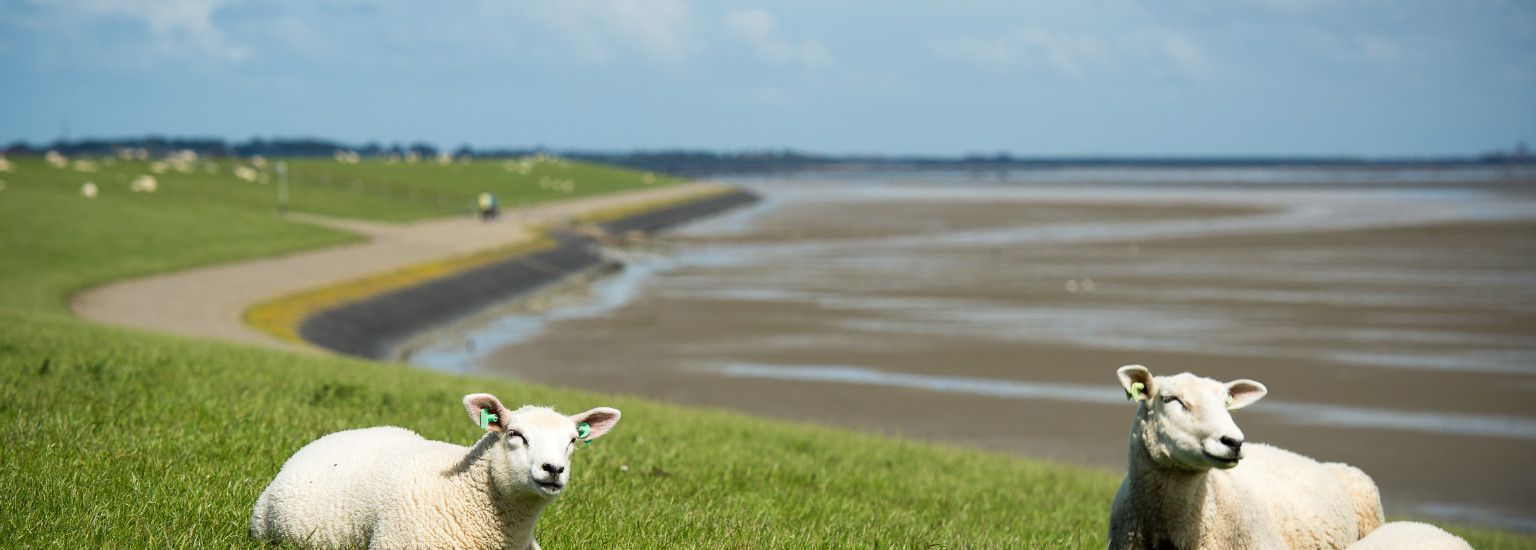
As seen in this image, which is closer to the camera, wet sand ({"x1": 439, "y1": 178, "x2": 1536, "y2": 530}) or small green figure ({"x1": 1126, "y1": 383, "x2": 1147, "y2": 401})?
small green figure ({"x1": 1126, "y1": 383, "x2": 1147, "y2": 401})

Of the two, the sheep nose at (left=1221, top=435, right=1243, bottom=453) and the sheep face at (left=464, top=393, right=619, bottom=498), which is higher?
the sheep face at (left=464, top=393, right=619, bottom=498)

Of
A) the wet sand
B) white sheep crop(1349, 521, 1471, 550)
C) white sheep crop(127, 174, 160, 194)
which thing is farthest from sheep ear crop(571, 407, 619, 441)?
white sheep crop(127, 174, 160, 194)

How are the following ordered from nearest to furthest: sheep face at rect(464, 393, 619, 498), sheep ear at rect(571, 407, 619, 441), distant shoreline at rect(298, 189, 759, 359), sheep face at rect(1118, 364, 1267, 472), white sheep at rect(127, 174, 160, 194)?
sheep face at rect(464, 393, 619, 498) → sheep ear at rect(571, 407, 619, 441) → sheep face at rect(1118, 364, 1267, 472) → distant shoreline at rect(298, 189, 759, 359) → white sheep at rect(127, 174, 160, 194)

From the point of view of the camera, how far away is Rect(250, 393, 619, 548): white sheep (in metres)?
6.95

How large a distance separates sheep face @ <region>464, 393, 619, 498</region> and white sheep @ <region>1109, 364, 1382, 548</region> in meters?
3.09

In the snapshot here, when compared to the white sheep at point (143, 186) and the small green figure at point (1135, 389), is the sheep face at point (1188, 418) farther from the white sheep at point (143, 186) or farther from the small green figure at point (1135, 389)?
the white sheep at point (143, 186)

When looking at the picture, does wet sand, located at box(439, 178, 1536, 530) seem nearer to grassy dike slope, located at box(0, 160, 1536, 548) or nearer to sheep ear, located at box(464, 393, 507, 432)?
grassy dike slope, located at box(0, 160, 1536, 548)

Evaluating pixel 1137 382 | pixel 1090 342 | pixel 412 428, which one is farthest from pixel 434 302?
pixel 1137 382

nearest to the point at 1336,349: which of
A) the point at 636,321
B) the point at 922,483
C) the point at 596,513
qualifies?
the point at 636,321

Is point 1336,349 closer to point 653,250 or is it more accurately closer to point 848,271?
point 848,271

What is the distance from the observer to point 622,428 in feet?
51.2

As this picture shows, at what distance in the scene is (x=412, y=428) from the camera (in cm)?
1259

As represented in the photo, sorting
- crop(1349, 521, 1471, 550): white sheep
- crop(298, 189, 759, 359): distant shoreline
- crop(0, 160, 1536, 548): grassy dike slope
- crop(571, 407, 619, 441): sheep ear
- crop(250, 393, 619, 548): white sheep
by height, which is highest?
crop(571, 407, 619, 441): sheep ear

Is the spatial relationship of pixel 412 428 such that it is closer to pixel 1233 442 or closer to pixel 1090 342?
pixel 1233 442
